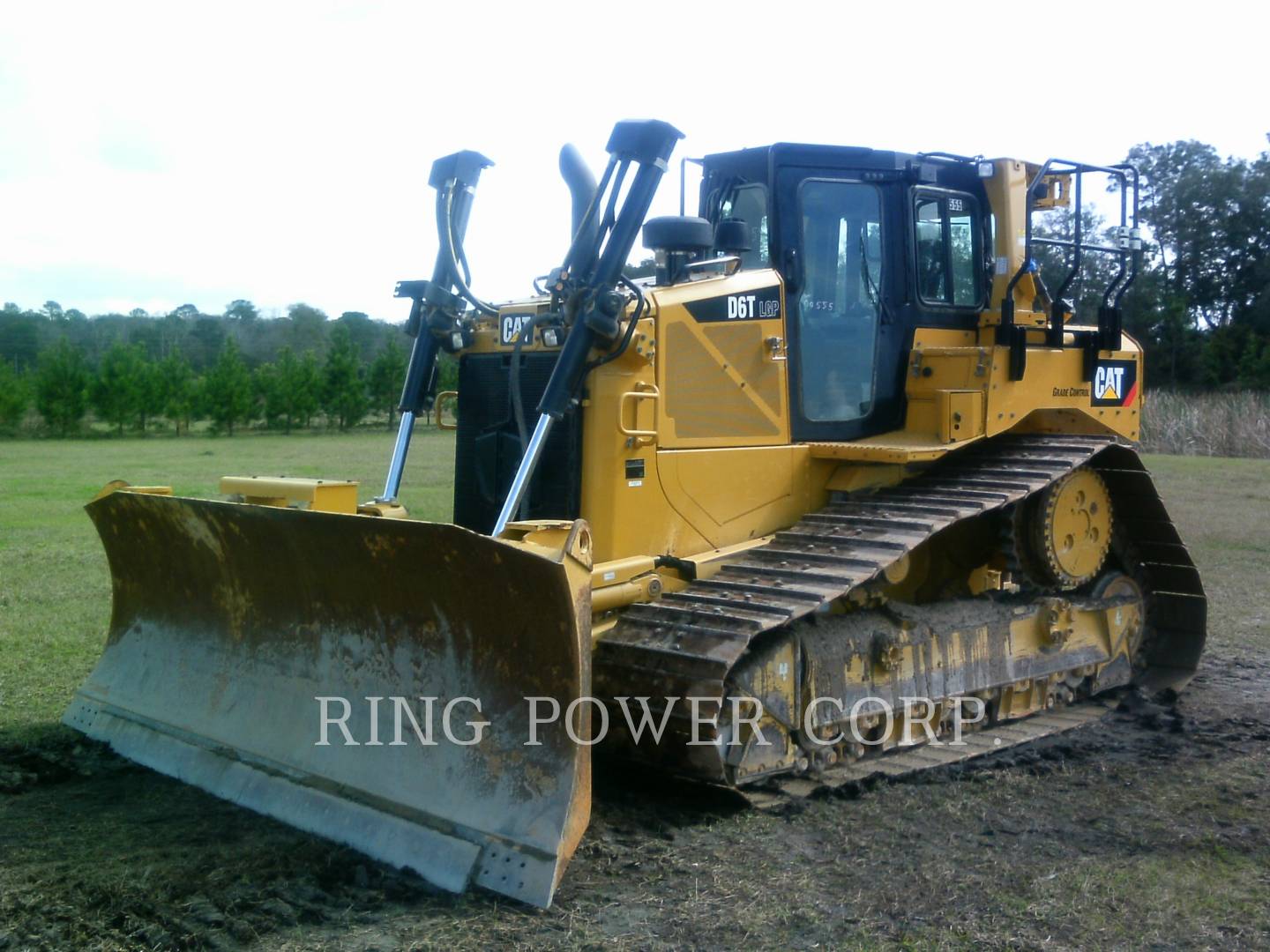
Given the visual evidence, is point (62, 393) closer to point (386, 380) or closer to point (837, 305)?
point (386, 380)

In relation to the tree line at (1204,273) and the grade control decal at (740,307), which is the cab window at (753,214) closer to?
the grade control decal at (740,307)

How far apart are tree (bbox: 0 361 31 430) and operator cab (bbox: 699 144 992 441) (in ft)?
139

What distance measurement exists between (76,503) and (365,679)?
15.5 metres

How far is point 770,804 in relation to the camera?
5.53m

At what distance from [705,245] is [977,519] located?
250 cm

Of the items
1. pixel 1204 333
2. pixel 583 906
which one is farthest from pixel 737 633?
pixel 1204 333

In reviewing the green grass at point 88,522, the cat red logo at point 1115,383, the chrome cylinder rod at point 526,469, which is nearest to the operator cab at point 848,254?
the cat red logo at point 1115,383

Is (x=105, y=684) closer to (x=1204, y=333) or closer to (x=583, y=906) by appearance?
(x=583, y=906)

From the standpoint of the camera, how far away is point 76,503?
1911 centimetres

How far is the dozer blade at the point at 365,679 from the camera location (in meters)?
4.71

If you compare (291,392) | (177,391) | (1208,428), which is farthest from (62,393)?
(1208,428)

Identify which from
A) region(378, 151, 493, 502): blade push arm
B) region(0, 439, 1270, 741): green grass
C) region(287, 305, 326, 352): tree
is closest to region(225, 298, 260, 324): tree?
region(287, 305, 326, 352): tree

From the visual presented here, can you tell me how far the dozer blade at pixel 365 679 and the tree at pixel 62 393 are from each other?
41.4m

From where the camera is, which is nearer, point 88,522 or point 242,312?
point 88,522
